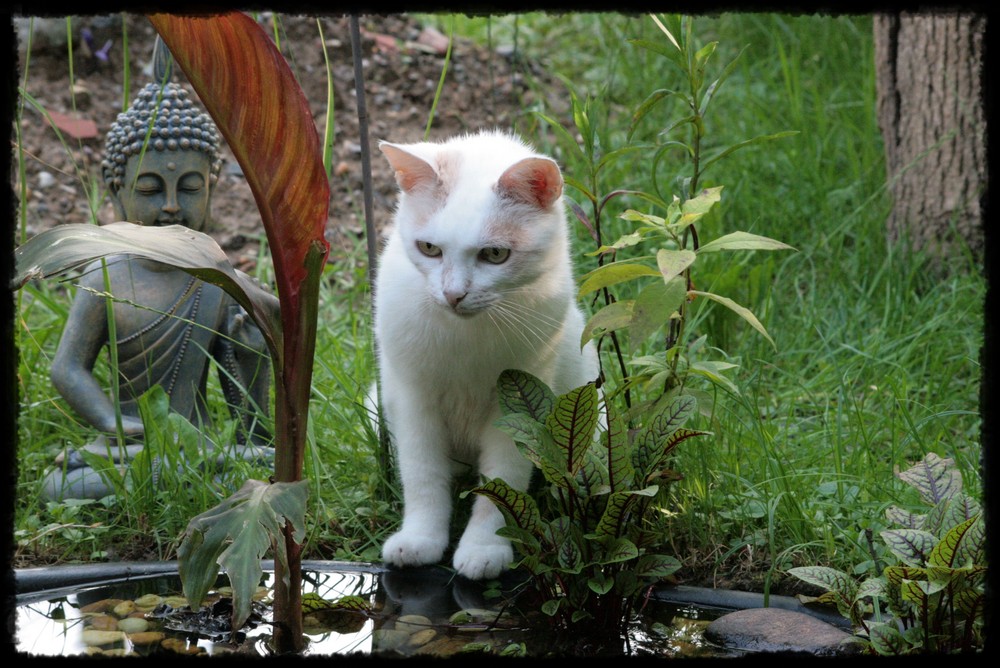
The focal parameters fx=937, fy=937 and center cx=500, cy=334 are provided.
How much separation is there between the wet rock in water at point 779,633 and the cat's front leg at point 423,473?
0.66 m

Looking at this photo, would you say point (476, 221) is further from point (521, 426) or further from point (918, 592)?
point (918, 592)

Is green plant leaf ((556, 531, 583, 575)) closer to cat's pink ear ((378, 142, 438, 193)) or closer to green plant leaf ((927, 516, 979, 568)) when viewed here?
green plant leaf ((927, 516, 979, 568))

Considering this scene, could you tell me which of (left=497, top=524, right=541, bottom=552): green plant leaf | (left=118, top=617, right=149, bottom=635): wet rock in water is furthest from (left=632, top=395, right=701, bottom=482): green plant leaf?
(left=118, top=617, right=149, bottom=635): wet rock in water

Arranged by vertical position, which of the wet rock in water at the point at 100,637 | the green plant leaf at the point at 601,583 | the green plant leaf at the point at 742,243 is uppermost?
the green plant leaf at the point at 742,243

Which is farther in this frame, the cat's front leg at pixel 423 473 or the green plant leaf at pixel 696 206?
the cat's front leg at pixel 423 473

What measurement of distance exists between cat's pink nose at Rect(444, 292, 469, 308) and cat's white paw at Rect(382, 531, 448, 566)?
0.53 meters

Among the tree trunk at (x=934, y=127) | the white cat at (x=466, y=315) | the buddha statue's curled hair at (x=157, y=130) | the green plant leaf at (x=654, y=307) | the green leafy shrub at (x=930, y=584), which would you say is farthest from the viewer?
the tree trunk at (x=934, y=127)

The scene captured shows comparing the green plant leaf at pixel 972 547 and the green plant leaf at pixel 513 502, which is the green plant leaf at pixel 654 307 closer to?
the green plant leaf at pixel 513 502

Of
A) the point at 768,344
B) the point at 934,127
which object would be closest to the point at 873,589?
the point at 768,344

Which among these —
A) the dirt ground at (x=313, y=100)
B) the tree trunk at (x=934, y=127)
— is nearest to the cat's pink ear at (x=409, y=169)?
the dirt ground at (x=313, y=100)

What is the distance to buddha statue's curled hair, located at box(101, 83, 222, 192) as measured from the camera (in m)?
2.36

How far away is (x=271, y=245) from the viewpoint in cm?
151

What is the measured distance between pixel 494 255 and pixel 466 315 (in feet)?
0.46

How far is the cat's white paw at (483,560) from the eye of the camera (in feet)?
6.40
